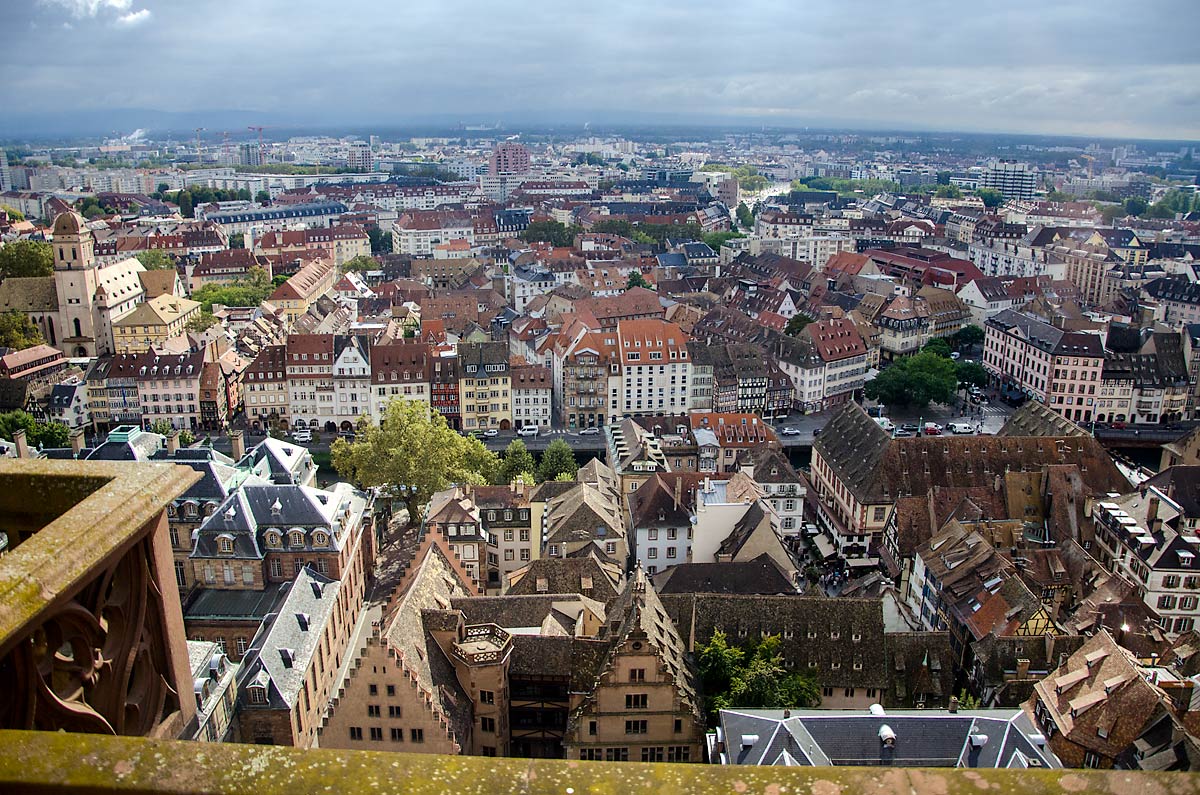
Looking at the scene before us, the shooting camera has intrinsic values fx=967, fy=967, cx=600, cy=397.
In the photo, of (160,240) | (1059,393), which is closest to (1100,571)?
(1059,393)

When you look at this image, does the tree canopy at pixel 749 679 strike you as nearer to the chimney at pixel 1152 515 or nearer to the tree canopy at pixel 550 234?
the chimney at pixel 1152 515

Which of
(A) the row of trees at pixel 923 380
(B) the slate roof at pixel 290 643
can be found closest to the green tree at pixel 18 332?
(B) the slate roof at pixel 290 643

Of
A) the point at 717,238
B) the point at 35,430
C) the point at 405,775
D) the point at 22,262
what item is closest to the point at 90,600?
the point at 405,775

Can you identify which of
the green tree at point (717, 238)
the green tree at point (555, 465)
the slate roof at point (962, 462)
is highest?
the green tree at point (717, 238)

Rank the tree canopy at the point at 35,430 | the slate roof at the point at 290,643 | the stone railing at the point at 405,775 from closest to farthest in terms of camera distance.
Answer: the stone railing at the point at 405,775 → the slate roof at the point at 290,643 → the tree canopy at the point at 35,430

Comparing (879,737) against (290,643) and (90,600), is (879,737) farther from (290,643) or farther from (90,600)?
(90,600)

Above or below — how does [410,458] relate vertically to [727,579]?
above

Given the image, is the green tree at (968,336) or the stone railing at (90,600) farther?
the green tree at (968,336)

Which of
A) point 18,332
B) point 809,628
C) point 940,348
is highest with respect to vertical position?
point 18,332
